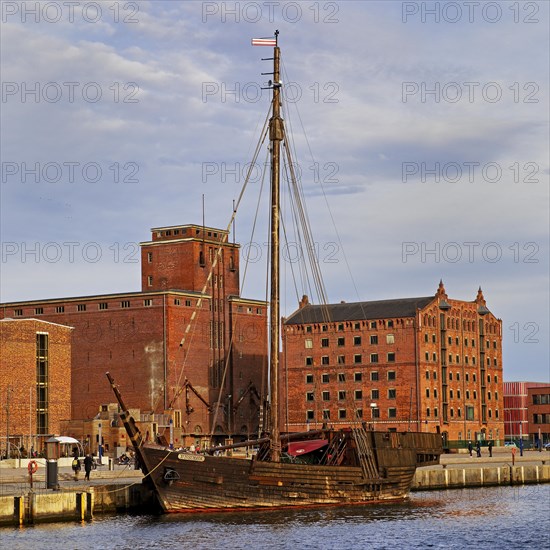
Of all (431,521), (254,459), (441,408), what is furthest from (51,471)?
(441,408)

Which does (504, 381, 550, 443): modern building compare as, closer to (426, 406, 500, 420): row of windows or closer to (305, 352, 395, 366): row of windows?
(426, 406, 500, 420): row of windows

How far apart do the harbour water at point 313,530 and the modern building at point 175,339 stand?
68882 millimetres

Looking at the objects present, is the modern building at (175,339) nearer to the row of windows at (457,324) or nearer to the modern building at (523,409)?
the row of windows at (457,324)

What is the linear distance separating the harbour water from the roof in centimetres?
8197

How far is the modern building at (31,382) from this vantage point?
376 ft

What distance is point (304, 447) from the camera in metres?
67.8

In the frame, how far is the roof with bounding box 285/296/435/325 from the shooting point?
149 meters

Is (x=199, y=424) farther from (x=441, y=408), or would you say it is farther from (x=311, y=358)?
(x=441, y=408)

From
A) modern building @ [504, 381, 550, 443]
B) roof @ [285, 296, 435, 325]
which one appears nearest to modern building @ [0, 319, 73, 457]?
roof @ [285, 296, 435, 325]

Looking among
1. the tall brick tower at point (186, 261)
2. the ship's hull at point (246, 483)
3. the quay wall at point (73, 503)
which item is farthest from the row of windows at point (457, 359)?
the quay wall at point (73, 503)

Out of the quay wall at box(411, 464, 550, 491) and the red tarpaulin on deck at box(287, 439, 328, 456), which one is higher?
the red tarpaulin on deck at box(287, 439, 328, 456)

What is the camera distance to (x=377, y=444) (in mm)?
67750

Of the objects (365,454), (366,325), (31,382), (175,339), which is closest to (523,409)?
(366,325)

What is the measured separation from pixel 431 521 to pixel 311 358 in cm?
9294
